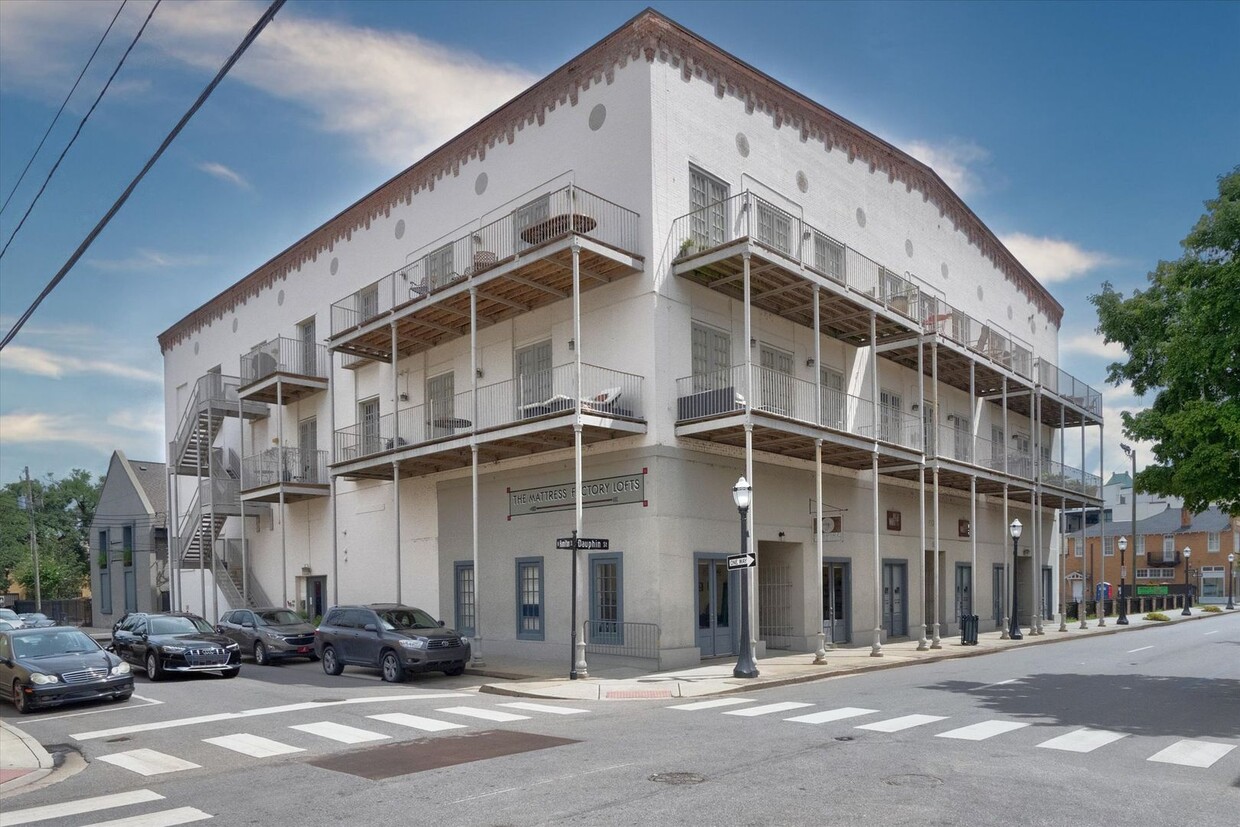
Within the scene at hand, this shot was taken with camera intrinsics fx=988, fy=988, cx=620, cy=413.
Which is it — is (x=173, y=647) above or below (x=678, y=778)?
below

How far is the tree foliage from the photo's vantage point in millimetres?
73500

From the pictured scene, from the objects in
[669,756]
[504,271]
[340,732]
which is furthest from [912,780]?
[504,271]

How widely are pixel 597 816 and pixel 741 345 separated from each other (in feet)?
55.3

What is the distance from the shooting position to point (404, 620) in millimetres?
21016

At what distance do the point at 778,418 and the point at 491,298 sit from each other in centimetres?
748

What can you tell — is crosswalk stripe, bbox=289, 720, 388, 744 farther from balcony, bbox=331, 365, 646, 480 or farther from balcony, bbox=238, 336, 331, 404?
balcony, bbox=238, 336, 331, 404

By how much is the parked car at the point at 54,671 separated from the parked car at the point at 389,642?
4829mm

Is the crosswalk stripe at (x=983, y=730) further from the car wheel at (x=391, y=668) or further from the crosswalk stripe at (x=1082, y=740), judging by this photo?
the car wheel at (x=391, y=668)

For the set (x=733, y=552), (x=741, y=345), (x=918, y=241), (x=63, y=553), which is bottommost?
(x=63, y=553)

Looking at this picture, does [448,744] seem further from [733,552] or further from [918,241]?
[918,241]

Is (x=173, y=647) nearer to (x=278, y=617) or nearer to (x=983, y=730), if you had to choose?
(x=278, y=617)

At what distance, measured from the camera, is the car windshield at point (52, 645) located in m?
16.8

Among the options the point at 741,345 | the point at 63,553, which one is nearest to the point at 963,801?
the point at 741,345

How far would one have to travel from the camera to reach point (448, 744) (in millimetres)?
11781
